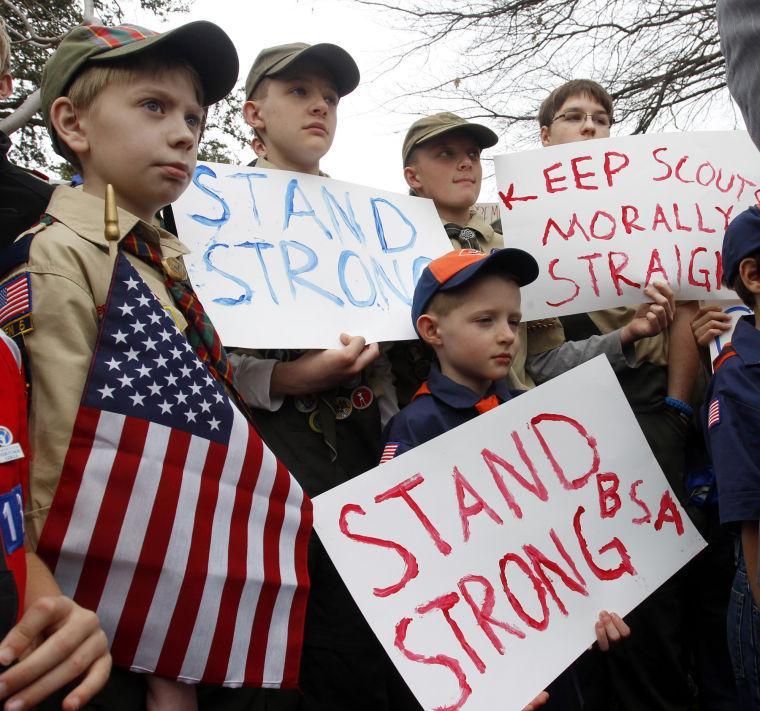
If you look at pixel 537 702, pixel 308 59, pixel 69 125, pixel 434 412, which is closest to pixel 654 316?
pixel 434 412

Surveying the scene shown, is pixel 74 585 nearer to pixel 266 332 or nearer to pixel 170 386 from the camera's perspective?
pixel 170 386

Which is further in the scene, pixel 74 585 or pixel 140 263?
pixel 140 263

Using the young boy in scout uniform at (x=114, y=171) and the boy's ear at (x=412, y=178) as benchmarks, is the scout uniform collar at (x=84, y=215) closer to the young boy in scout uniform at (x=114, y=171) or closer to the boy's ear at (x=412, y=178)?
the young boy in scout uniform at (x=114, y=171)

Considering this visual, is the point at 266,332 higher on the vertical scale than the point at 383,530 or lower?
higher

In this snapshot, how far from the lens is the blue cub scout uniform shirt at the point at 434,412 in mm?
1817

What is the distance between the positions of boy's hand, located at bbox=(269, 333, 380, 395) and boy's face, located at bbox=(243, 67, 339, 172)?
668 mm

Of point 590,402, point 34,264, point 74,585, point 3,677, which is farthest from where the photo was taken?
point 590,402

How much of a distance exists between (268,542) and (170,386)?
37 centimetres

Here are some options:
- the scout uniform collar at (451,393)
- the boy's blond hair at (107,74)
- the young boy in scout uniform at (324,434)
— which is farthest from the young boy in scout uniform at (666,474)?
the boy's blond hair at (107,74)

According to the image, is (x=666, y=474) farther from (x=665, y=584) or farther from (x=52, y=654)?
(x=52, y=654)

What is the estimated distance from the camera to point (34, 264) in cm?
125

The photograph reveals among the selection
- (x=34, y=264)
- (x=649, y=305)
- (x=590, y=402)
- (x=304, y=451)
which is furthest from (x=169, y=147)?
(x=649, y=305)

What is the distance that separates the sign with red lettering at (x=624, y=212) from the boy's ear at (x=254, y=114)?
0.81 m

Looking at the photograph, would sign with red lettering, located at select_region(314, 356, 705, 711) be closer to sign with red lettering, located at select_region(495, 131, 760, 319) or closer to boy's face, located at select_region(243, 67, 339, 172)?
sign with red lettering, located at select_region(495, 131, 760, 319)
